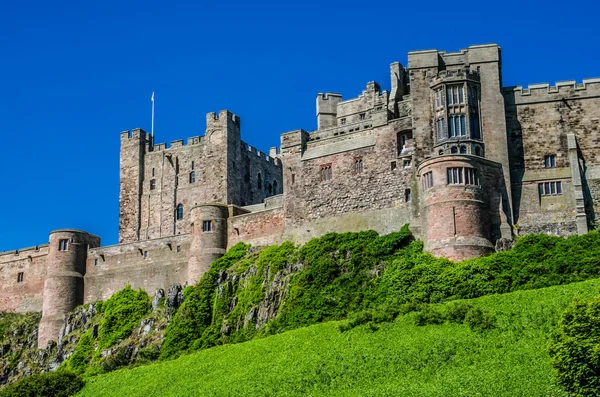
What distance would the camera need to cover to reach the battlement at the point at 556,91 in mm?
63531

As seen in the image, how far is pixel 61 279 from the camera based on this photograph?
7494cm

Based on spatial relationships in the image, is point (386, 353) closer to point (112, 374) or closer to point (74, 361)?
point (112, 374)

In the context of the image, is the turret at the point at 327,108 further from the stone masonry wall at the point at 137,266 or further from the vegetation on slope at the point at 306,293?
the vegetation on slope at the point at 306,293

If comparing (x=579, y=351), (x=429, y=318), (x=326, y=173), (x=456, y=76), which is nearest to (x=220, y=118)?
(x=326, y=173)

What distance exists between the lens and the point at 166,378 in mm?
52906

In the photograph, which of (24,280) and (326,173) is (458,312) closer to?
(326,173)

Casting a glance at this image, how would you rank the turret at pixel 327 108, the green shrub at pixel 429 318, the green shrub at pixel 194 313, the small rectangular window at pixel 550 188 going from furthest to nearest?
the turret at pixel 327 108
the green shrub at pixel 194 313
the small rectangular window at pixel 550 188
the green shrub at pixel 429 318

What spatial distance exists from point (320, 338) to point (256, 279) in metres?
13.1

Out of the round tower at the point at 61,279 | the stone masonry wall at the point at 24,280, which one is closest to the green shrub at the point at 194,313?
the round tower at the point at 61,279

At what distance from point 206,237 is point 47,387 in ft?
58.7

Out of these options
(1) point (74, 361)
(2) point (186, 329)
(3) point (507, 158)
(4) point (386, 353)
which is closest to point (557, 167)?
(3) point (507, 158)

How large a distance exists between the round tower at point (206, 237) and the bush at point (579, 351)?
3645cm

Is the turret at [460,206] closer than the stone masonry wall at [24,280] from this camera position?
Yes

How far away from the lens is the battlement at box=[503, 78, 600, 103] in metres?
63.5
